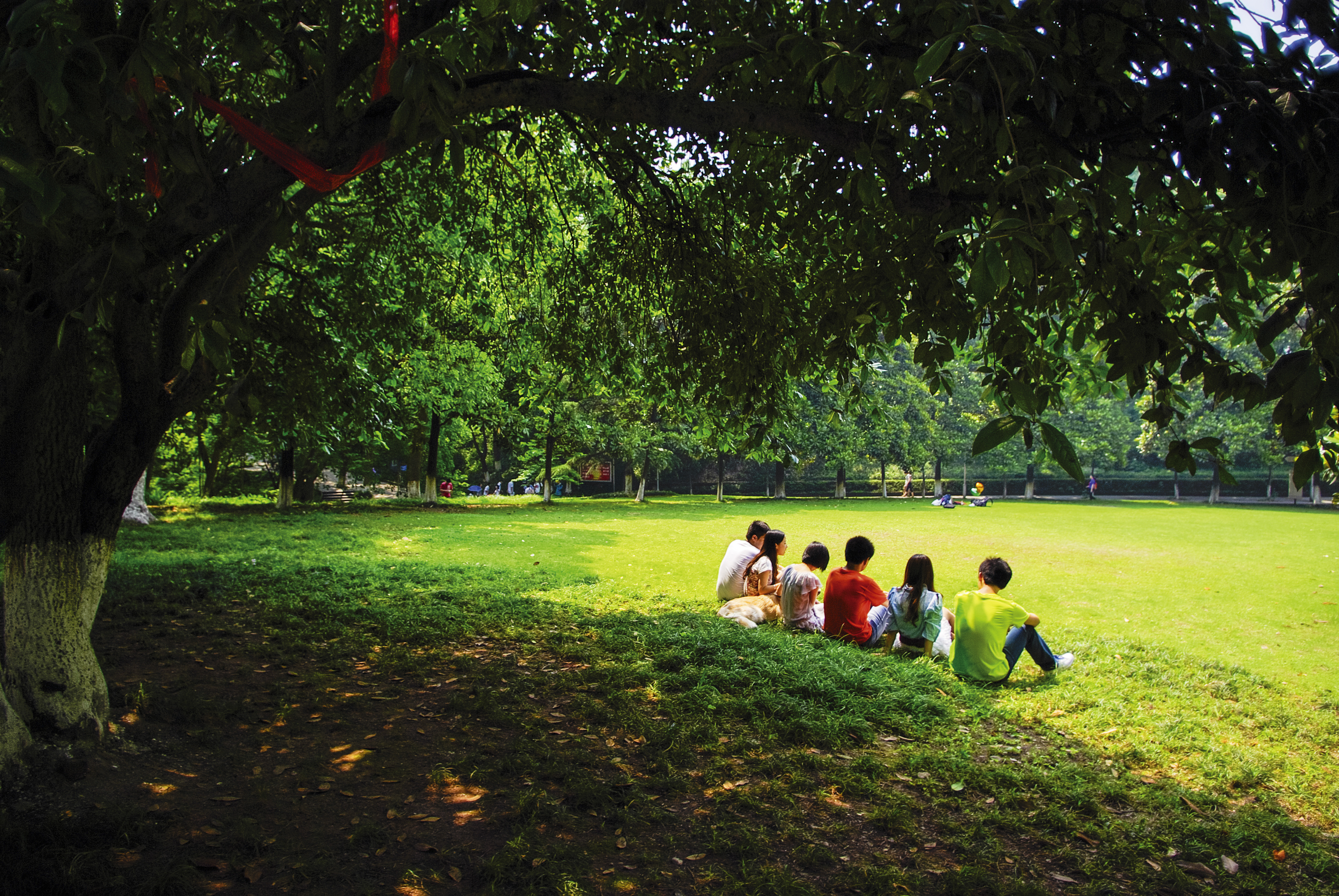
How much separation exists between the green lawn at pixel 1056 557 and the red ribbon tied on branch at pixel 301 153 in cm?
713

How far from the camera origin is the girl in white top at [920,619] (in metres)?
7.88

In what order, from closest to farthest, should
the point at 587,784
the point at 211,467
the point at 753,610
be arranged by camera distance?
the point at 587,784 < the point at 753,610 < the point at 211,467

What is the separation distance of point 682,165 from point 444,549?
31.7ft

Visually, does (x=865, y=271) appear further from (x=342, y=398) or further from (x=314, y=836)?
(x=342, y=398)

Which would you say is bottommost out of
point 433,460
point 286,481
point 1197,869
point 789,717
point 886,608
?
point 1197,869

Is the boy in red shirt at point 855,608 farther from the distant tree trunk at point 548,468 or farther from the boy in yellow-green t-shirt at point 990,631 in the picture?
the distant tree trunk at point 548,468

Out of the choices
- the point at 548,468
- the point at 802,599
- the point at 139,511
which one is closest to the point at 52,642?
the point at 802,599

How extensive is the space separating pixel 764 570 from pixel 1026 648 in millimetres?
3005

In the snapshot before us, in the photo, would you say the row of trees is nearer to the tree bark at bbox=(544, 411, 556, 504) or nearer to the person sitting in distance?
the person sitting in distance

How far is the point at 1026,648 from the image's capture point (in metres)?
7.52

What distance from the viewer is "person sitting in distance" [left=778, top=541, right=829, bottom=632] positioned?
27.7ft

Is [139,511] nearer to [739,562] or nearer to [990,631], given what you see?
[739,562]

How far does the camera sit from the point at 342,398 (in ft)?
34.1

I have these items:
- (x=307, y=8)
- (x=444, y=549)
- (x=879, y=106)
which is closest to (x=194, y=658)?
(x=307, y=8)
